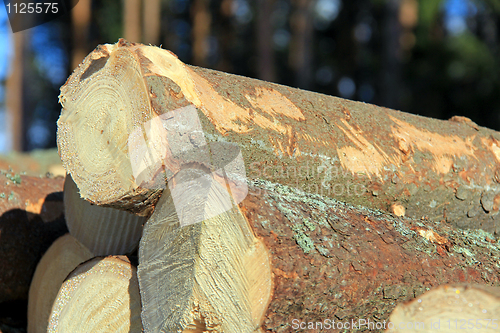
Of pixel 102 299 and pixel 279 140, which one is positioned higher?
pixel 279 140

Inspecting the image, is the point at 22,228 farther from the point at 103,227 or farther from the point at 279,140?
the point at 279,140

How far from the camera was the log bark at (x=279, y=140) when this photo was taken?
4.74ft

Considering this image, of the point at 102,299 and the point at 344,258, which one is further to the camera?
the point at 102,299

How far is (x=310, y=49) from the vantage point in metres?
13.2

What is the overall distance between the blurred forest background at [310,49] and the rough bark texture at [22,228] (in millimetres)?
8298

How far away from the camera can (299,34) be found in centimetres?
1267

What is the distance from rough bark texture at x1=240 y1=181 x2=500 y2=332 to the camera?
1.23 meters

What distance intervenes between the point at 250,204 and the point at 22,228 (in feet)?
4.20

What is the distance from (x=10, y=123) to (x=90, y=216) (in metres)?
10.4

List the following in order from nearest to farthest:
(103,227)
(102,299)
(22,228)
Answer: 1. (102,299)
2. (103,227)
3. (22,228)

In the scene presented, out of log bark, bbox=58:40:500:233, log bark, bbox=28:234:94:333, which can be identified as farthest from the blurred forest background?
log bark, bbox=28:234:94:333

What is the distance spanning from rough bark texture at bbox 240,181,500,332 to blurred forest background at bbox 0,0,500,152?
827cm

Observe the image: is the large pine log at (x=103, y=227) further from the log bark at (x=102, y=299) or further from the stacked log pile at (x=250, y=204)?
the log bark at (x=102, y=299)

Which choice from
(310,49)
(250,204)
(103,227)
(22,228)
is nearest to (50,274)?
(22,228)
